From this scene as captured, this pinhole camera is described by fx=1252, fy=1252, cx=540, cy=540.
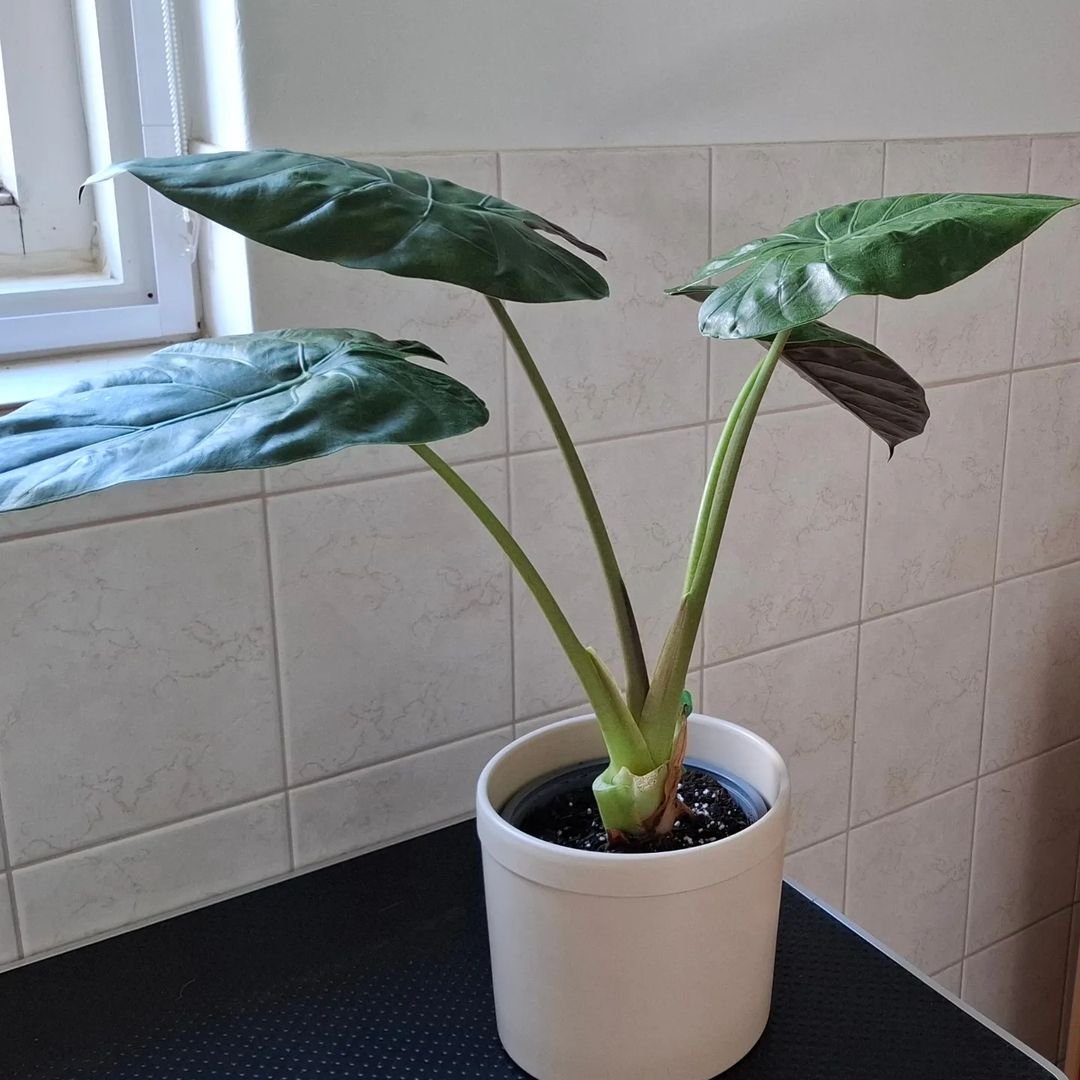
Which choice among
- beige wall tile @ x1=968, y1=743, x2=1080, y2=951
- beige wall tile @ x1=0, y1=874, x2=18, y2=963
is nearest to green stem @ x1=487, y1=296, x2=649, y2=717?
beige wall tile @ x1=0, y1=874, x2=18, y2=963

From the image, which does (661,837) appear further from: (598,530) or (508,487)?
(508,487)

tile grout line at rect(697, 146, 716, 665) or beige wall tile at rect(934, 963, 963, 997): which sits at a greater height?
tile grout line at rect(697, 146, 716, 665)

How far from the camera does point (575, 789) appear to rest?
843 millimetres

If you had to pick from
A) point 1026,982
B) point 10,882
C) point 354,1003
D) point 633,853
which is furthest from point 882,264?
point 1026,982

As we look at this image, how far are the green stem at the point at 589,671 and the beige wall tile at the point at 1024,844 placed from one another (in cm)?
81

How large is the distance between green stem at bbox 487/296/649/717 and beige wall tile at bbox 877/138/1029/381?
1.81ft

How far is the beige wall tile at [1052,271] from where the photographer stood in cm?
125

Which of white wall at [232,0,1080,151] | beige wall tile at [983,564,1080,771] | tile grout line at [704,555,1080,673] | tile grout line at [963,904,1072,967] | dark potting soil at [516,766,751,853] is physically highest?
white wall at [232,0,1080,151]

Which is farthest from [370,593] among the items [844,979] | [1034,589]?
[1034,589]

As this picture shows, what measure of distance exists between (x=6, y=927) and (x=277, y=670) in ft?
0.84

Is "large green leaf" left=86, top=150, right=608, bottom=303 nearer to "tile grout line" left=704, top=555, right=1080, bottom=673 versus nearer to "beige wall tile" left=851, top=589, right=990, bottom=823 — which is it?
"tile grout line" left=704, top=555, right=1080, bottom=673

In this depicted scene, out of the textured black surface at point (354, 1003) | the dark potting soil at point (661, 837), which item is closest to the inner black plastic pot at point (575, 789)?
the dark potting soil at point (661, 837)

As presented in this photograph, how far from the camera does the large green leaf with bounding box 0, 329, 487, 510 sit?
480mm

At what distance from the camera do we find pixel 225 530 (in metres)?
0.89
